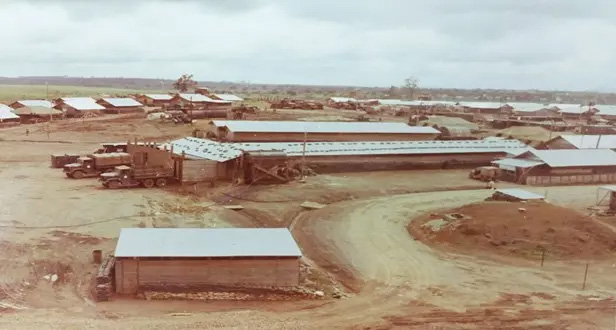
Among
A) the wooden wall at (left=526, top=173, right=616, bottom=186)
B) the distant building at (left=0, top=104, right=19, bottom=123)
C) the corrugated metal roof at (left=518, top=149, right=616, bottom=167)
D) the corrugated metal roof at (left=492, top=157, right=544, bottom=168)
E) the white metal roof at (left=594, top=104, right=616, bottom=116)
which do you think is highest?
the white metal roof at (left=594, top=104, right=616, bottom=116)

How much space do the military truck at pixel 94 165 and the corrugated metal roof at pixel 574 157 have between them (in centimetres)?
3102

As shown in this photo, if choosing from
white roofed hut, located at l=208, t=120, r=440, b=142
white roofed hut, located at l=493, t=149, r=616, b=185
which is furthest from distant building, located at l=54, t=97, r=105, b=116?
white roofed hut, located at l=493, t=149, r=616, b=185

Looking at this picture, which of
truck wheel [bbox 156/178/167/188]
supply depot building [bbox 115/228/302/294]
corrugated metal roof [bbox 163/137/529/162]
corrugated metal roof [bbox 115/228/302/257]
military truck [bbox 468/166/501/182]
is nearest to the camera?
supply depot building [bbox 115/228/302/294]

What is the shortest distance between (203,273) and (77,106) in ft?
230

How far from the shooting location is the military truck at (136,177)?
36625mm

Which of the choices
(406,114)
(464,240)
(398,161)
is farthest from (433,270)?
(406,114)

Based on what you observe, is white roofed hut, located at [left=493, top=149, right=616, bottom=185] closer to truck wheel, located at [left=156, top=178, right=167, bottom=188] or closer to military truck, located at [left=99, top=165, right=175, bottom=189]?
truck wheel, located at [left=156, top=178, right=167, bottom=188]

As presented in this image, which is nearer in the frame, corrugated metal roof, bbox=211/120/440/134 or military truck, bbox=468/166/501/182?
military truck, bbox=468/166/501/182

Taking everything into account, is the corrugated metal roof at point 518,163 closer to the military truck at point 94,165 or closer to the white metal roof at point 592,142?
the white metal roof at point 592,142

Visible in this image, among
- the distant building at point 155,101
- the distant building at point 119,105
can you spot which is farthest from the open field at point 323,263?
the distant building at point 155,101

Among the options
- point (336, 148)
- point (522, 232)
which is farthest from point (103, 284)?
point (336, 148)

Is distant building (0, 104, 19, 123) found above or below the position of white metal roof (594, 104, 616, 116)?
below

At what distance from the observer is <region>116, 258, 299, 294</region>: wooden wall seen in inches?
778

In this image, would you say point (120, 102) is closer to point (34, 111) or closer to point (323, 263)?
point (34, 111)
